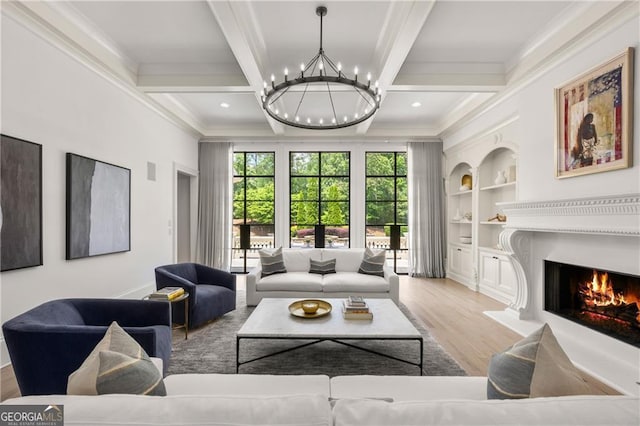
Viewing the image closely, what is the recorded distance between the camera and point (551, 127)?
3.43 metres

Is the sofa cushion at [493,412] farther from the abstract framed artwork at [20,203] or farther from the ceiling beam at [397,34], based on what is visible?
the abstract framed artwork at [20,203]

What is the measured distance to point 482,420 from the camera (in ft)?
2.64

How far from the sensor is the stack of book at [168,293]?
3018 mm

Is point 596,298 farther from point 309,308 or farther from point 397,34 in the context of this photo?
point 397,34

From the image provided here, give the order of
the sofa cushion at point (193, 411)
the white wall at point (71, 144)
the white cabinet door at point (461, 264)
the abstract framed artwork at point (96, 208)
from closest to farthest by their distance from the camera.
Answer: the sofa cushion at point (193, 411) < the white wall at point (71, 144) < the abstract framed artwork at point (96, 208) < the white cabinet door at point (461, 264)

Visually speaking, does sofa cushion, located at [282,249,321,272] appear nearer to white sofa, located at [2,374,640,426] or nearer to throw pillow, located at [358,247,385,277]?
throw pillow, located at [358,247,385,277]

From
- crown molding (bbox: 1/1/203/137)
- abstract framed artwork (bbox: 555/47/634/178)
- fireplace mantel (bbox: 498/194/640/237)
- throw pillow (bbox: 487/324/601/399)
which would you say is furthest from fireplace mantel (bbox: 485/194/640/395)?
crown molding (bbox: 1/1/203/137)

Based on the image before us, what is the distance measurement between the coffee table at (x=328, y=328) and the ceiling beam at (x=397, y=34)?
8.66 ft

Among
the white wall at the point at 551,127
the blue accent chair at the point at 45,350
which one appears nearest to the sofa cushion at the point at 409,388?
the blue accent chair at the point at 45,350

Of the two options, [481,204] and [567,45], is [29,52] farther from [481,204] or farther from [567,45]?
[481,204]

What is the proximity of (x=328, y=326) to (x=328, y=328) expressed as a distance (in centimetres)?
4

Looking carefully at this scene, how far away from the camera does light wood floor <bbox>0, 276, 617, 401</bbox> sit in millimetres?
2635

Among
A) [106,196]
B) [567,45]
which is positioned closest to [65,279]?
[106,196]

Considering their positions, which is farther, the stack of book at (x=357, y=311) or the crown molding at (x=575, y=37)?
the stack of book at (x=357, y=311)
